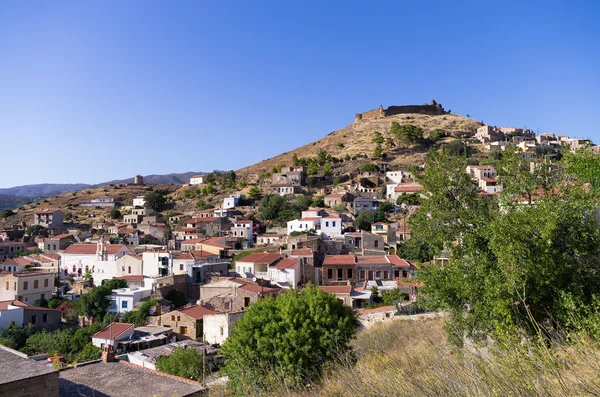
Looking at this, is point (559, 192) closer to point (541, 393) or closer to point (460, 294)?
point (460, 294)

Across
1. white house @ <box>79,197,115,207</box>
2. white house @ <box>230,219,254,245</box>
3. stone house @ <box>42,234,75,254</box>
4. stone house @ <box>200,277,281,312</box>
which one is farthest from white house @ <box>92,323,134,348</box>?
white house @ <box>79,197,115,207</box>

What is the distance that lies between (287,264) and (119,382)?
16548 mm

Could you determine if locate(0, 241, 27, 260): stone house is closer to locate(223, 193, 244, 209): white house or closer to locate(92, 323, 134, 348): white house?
locate(223, 193, 244, 209): white house

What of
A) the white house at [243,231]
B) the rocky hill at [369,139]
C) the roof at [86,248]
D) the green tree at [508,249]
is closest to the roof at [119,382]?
the green tree at [508,249]

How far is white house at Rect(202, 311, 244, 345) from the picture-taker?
725 inches

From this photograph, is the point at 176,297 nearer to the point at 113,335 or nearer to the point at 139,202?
the point at 113,335

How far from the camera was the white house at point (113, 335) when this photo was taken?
1850 centimetres

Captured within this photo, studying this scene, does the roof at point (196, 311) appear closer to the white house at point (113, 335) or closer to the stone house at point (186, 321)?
the stone house at point (186, 321)

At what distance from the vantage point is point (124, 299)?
2473 cm

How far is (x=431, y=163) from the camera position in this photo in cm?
1038

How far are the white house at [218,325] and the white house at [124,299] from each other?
732 cm

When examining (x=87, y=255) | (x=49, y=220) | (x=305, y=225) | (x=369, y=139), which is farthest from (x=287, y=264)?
(x=369, y=139)

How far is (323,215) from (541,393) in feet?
118

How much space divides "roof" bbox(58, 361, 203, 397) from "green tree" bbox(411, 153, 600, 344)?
5690mm
